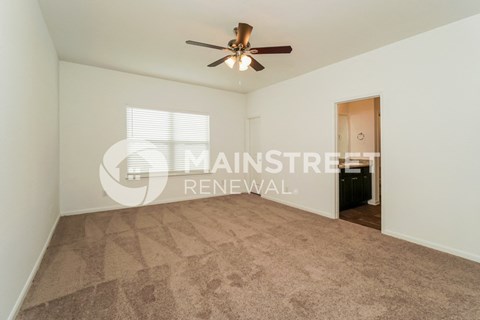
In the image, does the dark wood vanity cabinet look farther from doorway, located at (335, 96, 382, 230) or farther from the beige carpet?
the beige carpet

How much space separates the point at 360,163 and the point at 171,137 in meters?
4.35

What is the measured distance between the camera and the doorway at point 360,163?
4129 mm

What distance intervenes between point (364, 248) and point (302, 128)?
8.11 feet

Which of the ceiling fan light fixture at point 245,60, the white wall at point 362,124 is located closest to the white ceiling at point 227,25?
the ceiling fan light fixture at point 245,60

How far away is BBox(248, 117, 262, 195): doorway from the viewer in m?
5.85

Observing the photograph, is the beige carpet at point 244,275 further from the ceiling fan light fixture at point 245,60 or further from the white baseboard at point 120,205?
the ceiling fan light fixture at point 245,60

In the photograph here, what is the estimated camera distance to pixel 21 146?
178 cm

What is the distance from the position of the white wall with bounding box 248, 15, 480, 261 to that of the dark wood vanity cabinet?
1060 mm

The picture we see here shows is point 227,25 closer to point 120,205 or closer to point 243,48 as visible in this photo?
point 243,48

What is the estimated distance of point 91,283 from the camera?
1.97 m

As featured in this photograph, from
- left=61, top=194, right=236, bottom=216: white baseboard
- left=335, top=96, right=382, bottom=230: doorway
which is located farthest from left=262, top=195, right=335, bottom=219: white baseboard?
left=61, top=194, right=236, bottom=216: white baseboard

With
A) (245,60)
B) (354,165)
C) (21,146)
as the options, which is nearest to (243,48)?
(245,60)

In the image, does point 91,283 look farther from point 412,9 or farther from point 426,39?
point 426,39

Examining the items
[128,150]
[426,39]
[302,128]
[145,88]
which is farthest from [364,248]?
[145,88]
